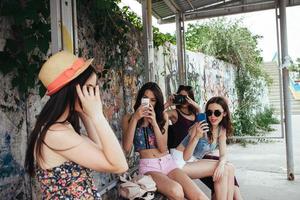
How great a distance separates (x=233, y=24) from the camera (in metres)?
13.0

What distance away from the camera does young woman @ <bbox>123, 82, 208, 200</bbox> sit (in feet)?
10.5

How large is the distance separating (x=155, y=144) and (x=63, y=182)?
1.90m

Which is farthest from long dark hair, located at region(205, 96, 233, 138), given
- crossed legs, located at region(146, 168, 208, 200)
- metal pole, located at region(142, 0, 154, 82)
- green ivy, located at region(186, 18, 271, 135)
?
green ivy, located at region(186, 18, 271, 135)

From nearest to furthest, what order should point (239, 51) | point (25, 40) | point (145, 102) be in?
point (25, 40) → point (145, 102) → point (239, 51)

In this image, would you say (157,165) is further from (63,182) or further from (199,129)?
(63,182)

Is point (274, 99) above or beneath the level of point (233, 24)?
beneath

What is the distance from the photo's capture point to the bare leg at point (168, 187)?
3086mm

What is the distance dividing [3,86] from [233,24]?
11.5 meters

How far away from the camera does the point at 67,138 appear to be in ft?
5.12

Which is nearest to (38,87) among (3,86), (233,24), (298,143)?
(3,86)

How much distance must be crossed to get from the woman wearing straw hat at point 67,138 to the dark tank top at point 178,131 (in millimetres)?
2324

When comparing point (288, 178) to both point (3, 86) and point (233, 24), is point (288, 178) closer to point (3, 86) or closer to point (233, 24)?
point (3, 86)

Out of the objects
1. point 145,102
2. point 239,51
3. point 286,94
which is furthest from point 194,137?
point 239,51

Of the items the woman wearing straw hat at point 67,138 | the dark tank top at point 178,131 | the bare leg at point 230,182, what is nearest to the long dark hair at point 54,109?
the woman wearing straw hat at point 67,138
